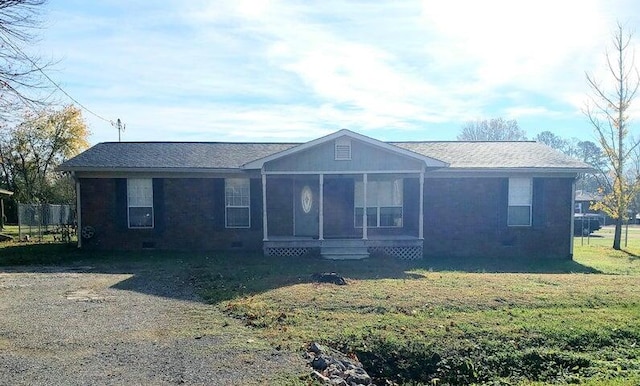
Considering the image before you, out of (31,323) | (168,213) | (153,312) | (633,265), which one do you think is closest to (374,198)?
(168,213)

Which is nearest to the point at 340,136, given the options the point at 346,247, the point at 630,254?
the point at 346,247

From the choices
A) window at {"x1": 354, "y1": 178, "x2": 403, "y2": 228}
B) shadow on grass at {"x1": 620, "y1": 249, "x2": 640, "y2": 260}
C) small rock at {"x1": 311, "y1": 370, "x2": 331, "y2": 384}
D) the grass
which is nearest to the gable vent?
window at {"x1": 354, "y1": 178, "x2": 403, "y2": 228}

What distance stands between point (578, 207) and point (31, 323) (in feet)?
158

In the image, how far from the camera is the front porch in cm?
1355

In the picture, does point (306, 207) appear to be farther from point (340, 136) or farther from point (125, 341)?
point (125, 341)

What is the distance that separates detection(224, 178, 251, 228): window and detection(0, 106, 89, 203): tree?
21.6 m

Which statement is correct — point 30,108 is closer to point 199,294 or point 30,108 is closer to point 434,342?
point 199,294

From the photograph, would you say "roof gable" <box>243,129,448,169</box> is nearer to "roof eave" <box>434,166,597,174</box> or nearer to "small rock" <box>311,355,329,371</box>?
"roof eave" <box>434,166,597,174</box>

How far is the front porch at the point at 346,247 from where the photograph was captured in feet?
44.5

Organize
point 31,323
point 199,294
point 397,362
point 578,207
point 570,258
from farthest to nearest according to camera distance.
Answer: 1. point 578,207
2. point 570,258
3. point 199,294
4. point 31,323
5. point 397,362

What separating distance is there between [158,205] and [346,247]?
6088mm

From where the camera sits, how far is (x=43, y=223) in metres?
22.0

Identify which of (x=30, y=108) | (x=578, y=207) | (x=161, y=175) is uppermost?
(x=30, y=108)

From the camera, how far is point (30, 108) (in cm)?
1360
